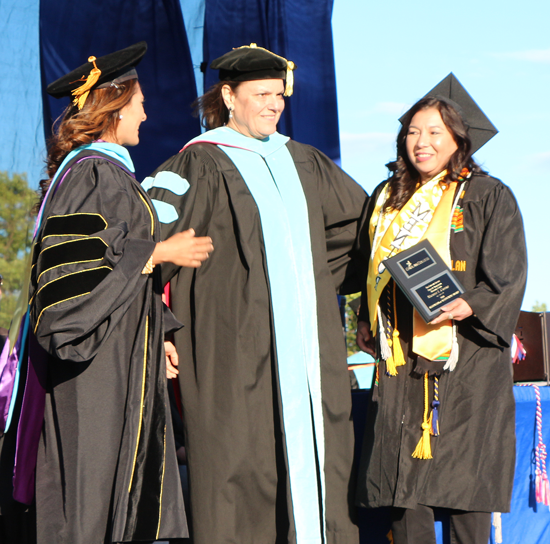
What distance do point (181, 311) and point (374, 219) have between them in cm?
86

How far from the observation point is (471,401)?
262cm

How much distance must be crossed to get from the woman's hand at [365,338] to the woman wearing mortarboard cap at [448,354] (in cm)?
18

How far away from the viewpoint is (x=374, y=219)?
2918mm

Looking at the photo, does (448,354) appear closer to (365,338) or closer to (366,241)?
(365,338)

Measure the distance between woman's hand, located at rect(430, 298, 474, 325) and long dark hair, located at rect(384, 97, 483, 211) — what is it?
1.62ft

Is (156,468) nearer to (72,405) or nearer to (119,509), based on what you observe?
(119,509)

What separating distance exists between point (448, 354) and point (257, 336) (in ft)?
2.29

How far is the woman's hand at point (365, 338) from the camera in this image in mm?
3004

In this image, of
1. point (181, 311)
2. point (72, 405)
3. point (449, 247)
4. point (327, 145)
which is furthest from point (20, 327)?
point (327, 145)

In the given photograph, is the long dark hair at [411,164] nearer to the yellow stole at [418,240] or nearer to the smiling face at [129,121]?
the yellow stole at [418,240]

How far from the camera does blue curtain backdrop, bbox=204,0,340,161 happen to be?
4.28 meters

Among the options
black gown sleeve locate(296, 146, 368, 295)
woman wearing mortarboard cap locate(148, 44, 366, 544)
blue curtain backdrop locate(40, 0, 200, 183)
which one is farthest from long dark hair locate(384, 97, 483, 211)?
blue curtain backdrop locate(40, 0, 200, 183)

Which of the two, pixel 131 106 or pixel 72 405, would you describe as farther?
pixel 131 106

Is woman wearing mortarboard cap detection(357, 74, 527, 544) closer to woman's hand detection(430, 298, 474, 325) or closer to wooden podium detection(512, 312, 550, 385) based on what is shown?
woman's hand detection(430, 298, 474, 325)
